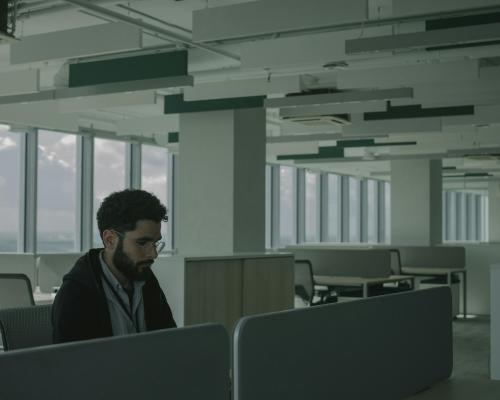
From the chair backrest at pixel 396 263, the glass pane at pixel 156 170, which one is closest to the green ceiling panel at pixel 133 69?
the chair backrest at pixel 396 263

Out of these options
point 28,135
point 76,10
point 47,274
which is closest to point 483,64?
point 76,10

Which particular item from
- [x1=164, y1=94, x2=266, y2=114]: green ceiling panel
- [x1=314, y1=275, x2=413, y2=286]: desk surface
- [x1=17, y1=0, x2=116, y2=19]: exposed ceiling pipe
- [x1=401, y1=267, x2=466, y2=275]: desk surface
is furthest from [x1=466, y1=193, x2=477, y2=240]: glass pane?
[x1=17, y1=0, x2=116, y2=19]: exposed ceiling pipe

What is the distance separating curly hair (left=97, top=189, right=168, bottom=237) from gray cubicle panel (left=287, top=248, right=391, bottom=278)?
635 cm

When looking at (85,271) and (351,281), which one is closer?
(85,271)

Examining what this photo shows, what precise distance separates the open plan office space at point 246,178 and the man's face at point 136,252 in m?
0.34

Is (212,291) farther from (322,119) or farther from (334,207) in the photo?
(334,207)

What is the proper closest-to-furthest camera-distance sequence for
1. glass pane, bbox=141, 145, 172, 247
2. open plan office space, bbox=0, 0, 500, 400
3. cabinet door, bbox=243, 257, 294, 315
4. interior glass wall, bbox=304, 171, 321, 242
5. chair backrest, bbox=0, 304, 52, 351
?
open plan office space, bbox=0, 0, 500, 400, chair backrest, bbox=0, 304, 52, 351, cabinet door, bbox=243, 257, 294, 315, glass pane, bbox=141, 145, 172, 247, interior glass wall, bbox=304, 171, 321, 242

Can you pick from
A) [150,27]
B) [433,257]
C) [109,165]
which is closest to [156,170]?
[109,165]

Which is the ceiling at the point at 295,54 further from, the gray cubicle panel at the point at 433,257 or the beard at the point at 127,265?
the beard at the point at 127,265

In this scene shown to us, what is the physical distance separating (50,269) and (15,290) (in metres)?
1.64

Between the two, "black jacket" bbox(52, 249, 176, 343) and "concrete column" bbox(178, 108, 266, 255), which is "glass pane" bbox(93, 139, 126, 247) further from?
"black jacket" bbox(52, 249, 176, 343)

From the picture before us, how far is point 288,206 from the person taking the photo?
17391 mm

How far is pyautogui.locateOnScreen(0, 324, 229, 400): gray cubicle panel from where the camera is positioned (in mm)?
1475

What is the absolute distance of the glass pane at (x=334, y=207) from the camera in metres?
19.5
